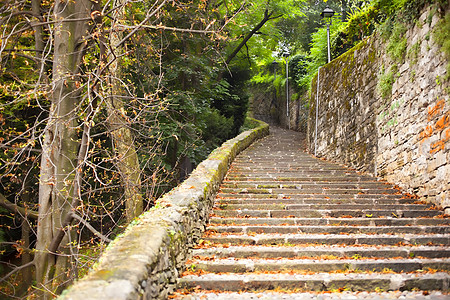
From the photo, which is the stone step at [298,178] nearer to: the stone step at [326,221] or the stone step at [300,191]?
the stone step at [300,191]

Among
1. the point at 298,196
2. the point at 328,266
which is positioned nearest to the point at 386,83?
the point at 298,196

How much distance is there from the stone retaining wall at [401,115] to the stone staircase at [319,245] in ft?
1.64

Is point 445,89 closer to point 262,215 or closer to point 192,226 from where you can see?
point 262,215

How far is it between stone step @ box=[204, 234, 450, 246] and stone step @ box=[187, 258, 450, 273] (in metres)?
0.59

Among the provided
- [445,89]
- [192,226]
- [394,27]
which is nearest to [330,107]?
[394,27]

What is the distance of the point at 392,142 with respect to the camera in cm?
695

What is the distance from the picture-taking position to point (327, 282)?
3436 mm

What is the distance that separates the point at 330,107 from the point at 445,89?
6552 mm

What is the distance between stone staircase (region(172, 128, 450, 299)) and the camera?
341 centimetres

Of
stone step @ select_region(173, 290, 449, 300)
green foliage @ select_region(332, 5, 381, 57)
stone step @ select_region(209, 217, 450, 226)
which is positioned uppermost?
green foliage @ select_region(332, 5, 381, 57)

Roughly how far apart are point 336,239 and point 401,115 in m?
3.34

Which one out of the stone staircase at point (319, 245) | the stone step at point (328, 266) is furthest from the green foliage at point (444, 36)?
the stone step at point (328, 266)

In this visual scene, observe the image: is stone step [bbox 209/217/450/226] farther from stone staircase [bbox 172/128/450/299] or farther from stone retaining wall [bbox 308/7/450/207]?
stone retaining wall [bbox 308/7/450/207]

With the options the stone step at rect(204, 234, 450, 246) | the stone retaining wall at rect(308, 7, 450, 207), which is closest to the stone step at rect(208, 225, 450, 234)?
the stone step at rect(204, 234, 450, 246)
